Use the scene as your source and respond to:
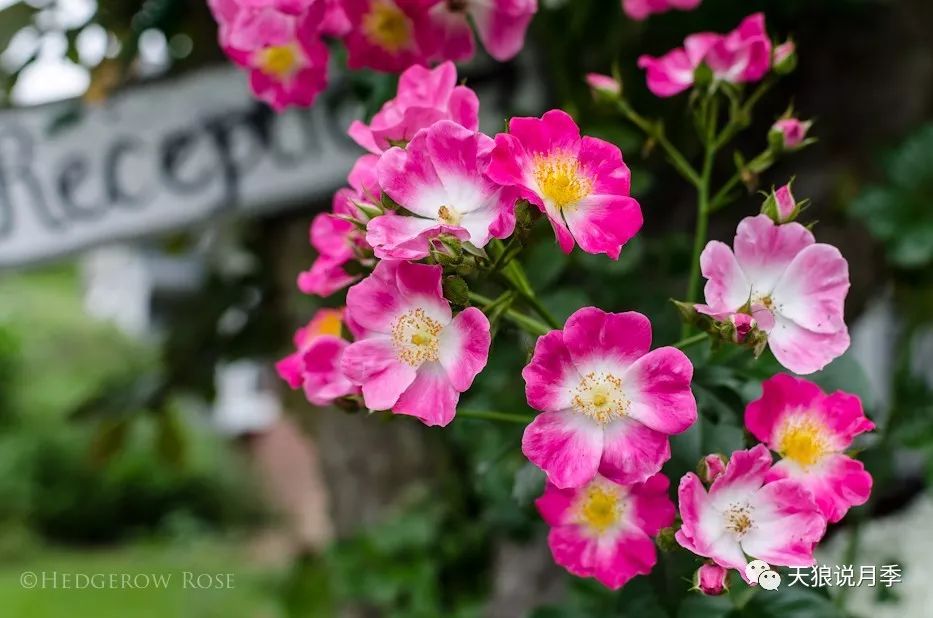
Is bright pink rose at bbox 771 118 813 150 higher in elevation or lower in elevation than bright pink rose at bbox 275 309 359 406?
higher

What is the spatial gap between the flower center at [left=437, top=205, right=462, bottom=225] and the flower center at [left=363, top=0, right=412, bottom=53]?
0.19 meters

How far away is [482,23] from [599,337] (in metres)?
0.25

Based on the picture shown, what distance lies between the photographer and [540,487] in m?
0.50

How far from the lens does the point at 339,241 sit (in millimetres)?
490

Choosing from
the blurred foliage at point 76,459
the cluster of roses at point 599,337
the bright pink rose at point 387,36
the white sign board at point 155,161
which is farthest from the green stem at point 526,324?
the blurred foliage at point 76,459

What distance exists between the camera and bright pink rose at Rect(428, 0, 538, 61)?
0.54 metres

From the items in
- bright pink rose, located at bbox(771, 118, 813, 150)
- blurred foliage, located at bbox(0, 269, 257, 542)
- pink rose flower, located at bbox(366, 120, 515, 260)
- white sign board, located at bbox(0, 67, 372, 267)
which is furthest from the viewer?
blurred foliage, located at bbox(0, 269, 257, 542)

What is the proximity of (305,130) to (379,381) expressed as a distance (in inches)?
21.3

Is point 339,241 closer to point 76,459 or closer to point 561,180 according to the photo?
point 561,180

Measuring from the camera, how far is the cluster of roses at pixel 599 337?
396 mm

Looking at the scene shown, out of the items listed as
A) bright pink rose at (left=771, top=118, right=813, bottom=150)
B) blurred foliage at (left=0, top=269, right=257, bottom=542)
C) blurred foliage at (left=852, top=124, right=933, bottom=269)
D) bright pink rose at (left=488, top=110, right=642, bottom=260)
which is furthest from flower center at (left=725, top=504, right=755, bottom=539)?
blurred foliage at (left=0, top=269, right=257, bottom=542)

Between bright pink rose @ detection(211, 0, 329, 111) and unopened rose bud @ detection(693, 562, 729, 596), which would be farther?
bright pink rose @ detection(211, 0, 329, 111)

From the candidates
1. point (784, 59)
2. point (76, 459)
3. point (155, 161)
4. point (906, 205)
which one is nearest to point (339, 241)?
point (784, 59)

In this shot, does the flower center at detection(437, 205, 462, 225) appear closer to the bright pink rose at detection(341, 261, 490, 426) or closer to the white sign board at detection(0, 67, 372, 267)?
the bright pink rose at detection(341, 261, 490, 426)
